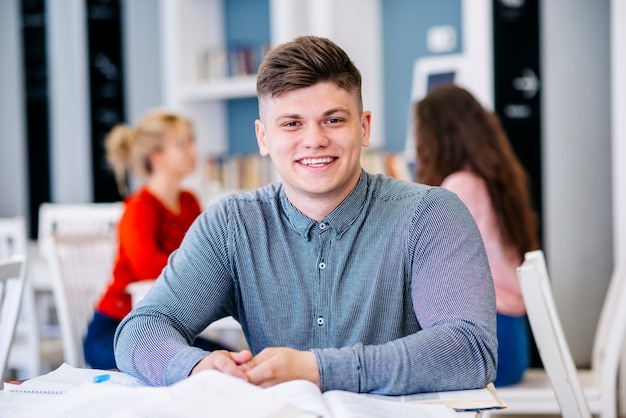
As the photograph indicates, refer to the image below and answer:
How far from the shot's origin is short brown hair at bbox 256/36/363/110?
54.9 inches

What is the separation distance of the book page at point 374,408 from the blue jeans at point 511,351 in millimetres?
1296

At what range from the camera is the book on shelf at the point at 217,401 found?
94cm

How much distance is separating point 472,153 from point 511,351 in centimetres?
68

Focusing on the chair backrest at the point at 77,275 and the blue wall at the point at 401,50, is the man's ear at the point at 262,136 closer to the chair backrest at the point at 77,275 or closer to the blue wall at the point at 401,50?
the chair backrest at the point at 77,275

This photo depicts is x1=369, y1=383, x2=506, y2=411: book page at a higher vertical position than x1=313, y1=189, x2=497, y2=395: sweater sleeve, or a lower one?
lower

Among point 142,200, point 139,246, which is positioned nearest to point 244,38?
point 142,200

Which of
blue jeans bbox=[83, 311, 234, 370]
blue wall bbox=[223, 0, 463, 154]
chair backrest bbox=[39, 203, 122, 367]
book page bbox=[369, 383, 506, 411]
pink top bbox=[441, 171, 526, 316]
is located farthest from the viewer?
blue wall bbox=[223, 0, 463, 154]

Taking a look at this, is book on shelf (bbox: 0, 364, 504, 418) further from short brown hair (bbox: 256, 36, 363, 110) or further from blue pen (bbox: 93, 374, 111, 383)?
short brown hair (bbox: 256, 36, 363, 110)

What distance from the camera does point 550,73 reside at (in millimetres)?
3750

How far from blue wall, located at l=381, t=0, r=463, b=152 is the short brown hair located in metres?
2.86

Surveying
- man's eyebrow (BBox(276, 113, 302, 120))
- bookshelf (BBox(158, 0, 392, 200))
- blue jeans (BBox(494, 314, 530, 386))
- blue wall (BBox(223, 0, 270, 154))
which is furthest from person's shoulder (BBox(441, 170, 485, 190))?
blue wall (BBox(223, 0, 270, 154))

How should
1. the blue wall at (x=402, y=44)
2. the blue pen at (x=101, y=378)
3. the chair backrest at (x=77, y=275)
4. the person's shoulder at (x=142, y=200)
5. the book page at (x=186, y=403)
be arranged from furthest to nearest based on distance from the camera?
the blue wall at (x=402, y=44) < the person's shoulder at (x=142, y=200) < the chair backrest at (x=77, y=275) < the blue pen at (x=101, y=378) < the book page at (x=186, y=403)

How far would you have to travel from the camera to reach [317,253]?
143 cm

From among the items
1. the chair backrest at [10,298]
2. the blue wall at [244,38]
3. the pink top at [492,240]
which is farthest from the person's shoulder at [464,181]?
the blue wall at [244,38]
